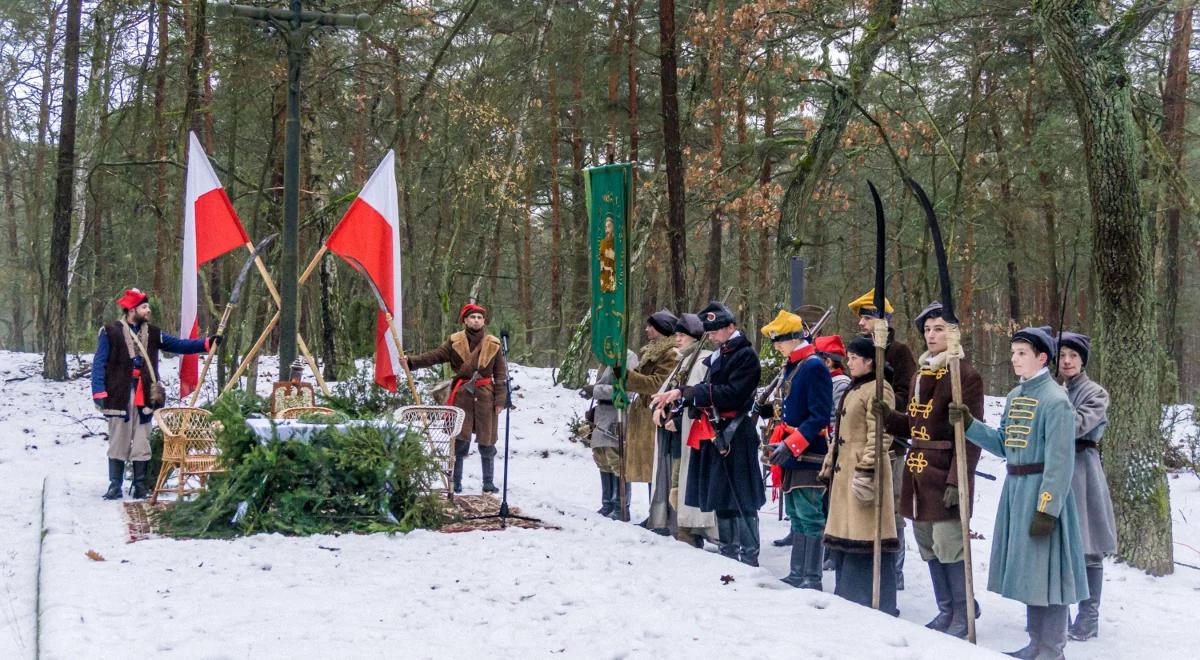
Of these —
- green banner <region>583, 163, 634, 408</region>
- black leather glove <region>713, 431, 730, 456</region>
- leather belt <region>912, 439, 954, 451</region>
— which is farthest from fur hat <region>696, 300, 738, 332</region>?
leather belt <region>912, 439, 954, 451</region>

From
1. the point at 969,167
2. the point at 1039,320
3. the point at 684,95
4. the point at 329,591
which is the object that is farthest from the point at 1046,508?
the point at 1039,320

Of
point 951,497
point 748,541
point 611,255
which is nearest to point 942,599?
point 951,497

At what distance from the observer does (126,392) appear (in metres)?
9.07

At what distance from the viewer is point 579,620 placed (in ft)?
17.5

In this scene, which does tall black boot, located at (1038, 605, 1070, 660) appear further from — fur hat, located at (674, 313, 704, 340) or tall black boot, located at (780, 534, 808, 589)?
fur hat, located at (674, 313, 704, 340)

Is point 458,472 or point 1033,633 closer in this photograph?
point 1033,633

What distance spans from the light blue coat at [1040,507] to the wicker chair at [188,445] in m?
5.94

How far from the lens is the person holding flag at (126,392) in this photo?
9.02 m

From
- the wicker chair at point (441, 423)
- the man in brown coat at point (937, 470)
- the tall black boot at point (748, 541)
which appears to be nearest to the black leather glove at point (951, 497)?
the man in brown coat at point (937, 470)

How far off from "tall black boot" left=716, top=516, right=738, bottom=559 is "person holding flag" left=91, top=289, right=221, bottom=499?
4853mm

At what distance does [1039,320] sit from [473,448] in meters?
21.7

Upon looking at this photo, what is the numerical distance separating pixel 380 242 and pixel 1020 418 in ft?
21.2

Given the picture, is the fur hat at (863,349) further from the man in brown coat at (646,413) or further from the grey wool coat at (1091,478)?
the man in brown coat at (646,413)

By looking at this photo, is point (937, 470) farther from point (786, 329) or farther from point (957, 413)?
point (786, 329)
